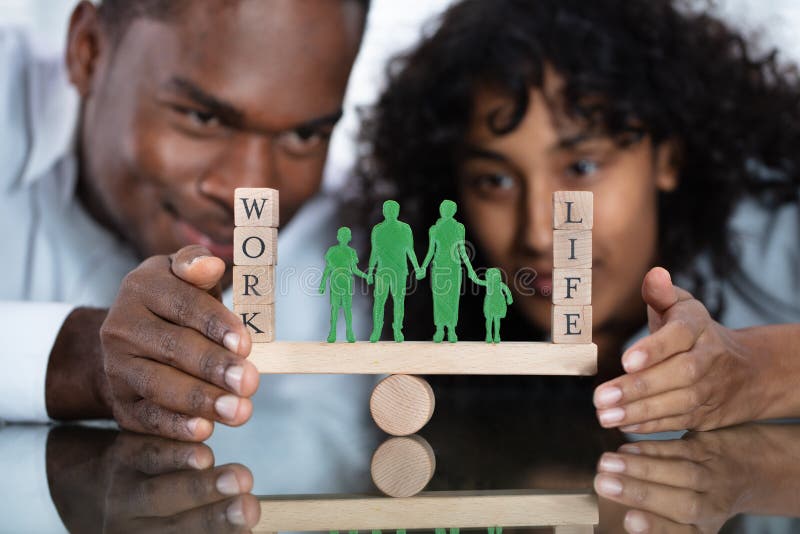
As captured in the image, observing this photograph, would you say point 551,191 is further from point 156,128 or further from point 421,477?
point 421,477

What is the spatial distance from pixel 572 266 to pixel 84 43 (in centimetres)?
176

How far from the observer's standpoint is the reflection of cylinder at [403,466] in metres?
1.15

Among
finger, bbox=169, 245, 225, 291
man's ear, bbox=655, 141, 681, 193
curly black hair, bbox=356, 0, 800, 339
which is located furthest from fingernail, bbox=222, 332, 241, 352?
man's ear, bbox=655, 141, 681, 193

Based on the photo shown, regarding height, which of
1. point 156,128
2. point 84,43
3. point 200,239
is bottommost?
point 200,239

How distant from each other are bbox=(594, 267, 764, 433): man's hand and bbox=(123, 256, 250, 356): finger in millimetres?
605

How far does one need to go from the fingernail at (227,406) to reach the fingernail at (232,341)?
0.08 meters

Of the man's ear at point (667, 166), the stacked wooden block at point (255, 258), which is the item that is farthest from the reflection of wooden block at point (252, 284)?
the man's ear at point (667, 166)

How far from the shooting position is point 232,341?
131 centimetres

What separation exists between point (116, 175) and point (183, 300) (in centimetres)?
124

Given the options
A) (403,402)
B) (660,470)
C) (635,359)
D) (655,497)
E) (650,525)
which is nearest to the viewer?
(650,525)

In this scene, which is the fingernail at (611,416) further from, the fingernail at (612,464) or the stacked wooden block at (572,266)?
the stacked wooden block at (572,266)

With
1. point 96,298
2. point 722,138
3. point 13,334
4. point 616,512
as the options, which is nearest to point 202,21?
point 96,298

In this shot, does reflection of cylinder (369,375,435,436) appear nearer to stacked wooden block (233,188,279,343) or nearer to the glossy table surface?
the glossy table surface

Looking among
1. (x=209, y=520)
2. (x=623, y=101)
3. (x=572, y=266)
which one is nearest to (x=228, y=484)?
(x=209, y=520)
